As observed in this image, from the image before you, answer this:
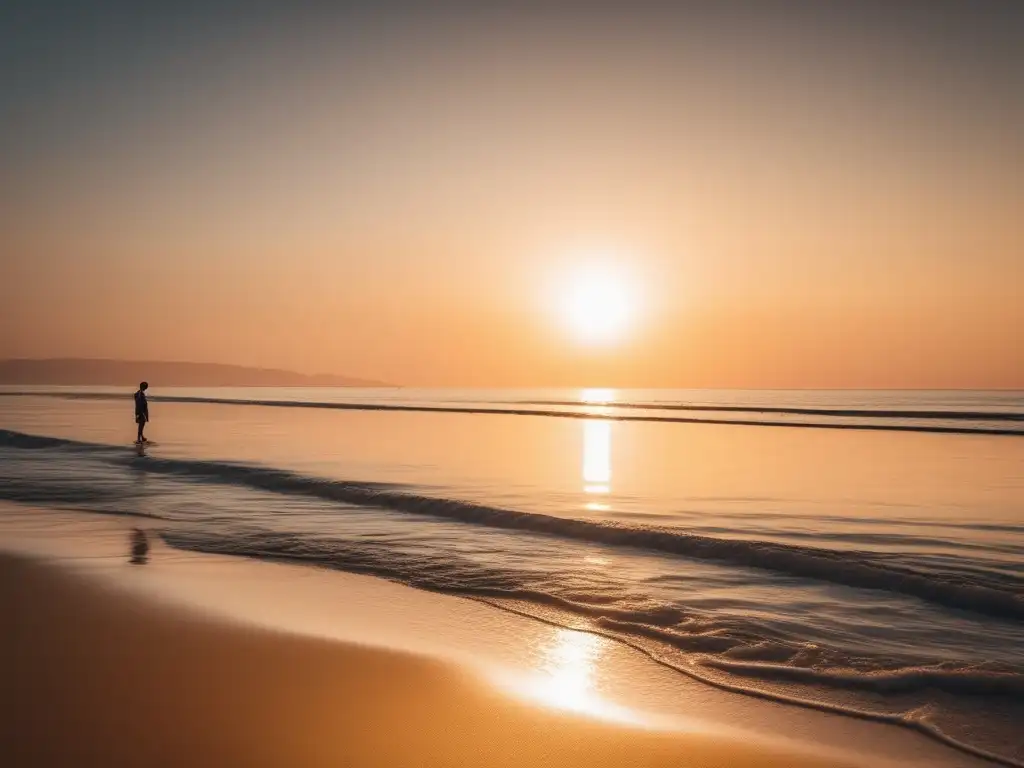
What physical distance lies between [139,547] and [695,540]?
853 centimetres

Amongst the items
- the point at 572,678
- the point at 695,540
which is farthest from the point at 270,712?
the point at 695,540

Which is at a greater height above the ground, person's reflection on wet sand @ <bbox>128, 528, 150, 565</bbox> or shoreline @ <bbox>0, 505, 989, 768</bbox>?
person's reflection on wet sand @ <bbox>128, 528, 150, 565</bbox>

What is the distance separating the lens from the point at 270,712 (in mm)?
5691

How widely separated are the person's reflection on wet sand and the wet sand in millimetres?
3158

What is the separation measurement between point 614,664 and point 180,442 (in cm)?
3105

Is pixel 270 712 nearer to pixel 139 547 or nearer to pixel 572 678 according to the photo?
pixel 572 678

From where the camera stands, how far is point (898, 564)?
36.3 ft

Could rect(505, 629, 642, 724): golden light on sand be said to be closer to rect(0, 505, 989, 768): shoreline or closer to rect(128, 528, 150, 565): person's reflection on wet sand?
rect(0, 505, 989, 768): shoreline

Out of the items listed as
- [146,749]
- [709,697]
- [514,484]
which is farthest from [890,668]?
[514,484]

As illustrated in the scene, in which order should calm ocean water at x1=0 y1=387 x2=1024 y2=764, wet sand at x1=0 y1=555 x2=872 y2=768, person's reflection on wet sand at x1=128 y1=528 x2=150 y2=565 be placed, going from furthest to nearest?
person's reflection on wet sand at x1=128 y1=528 x2=150 y2=565, calm ocean water at x1=0 y1=387 x2=1024 y2=764, wet sand at x1=0 y1=555 x2=872 y2=768

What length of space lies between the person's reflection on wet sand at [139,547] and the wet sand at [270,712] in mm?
3158

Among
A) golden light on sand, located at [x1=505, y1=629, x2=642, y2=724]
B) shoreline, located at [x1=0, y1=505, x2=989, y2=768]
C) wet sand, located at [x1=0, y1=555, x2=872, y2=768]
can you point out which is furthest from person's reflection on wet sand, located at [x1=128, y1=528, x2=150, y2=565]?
golden light on sand, located at [x1=505, y1=629, x2=642, y2=724]

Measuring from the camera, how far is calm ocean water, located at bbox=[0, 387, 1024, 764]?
700cm

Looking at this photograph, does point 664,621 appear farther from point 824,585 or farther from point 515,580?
point 824,585
